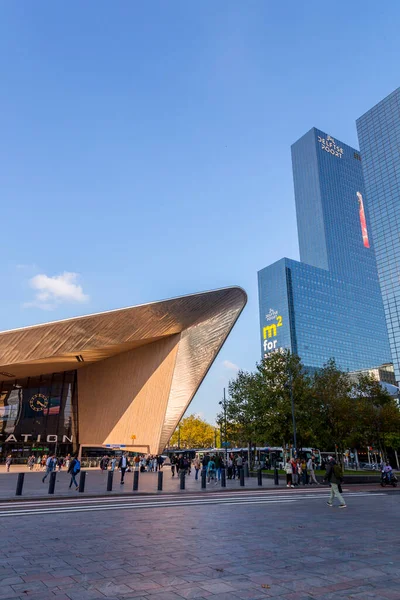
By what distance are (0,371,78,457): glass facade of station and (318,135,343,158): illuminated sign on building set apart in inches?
5931

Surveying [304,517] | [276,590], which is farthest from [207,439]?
Answer: [276,590]

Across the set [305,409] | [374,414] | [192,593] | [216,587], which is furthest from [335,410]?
[192,593]

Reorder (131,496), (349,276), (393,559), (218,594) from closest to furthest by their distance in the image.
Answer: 1. (218,594)
2. (393,559)
3. (131,496)
4. (349,276)

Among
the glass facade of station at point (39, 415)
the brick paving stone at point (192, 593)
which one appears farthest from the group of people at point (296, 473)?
the glass facade of station at point (39, 415)

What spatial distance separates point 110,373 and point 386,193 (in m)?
114

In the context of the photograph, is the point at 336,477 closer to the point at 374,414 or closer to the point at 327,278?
the point at 374,414

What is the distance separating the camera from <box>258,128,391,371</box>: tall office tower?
123688 millimetres

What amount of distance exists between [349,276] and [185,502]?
142 meters

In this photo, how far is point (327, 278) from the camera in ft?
449

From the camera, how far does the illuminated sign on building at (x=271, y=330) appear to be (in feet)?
408

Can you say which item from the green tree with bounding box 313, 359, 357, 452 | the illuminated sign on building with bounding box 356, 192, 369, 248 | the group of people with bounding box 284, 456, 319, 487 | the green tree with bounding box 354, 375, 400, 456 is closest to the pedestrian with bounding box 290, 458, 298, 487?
the group of people with bounding box 284, 456, 319, 487

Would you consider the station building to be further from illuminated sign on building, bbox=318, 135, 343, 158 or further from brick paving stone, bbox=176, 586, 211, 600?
illuminated sign on building, bbox=318, 135, 343, 158

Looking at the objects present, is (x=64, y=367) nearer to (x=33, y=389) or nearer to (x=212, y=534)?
(x=33, y=389)

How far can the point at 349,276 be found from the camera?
145000 mm
